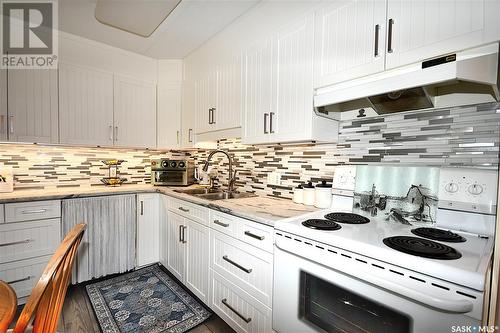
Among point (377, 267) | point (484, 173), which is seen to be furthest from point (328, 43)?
point (377, 267)

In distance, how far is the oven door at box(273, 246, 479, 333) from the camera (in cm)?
78

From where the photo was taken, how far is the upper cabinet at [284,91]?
1.49m

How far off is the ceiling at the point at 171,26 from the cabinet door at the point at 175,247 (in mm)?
1748

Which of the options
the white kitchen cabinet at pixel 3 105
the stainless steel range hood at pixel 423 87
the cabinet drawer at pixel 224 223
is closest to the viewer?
the stainless steel range hood at pixel 423 87

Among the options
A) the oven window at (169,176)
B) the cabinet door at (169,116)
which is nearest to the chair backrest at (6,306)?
the oven window at (169,176)

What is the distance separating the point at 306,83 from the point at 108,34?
207 cm

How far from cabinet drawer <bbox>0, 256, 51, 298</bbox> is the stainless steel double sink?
4.12 feet

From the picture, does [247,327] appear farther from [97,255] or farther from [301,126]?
[97,255]

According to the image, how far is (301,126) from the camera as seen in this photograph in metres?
1.52

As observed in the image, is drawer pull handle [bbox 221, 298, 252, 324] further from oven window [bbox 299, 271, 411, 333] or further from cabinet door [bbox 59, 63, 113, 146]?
cabinet door [bbox 59, 63, 113, 146]

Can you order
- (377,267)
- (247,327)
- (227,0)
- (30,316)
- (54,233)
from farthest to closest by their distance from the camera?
(54,233) → (227,0) → (247,327) → (377,267) → (30,316)

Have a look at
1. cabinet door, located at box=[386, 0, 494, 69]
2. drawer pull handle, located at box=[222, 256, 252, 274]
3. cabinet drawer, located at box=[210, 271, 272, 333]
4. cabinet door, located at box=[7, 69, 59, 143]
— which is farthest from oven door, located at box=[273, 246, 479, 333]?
cabinet door, located at box=[7, 69, 59, 143]

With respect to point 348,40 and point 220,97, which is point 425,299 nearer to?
point 348,40

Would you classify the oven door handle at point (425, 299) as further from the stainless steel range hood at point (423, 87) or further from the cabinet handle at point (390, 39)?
the cabinet handle at point (390, 39)
